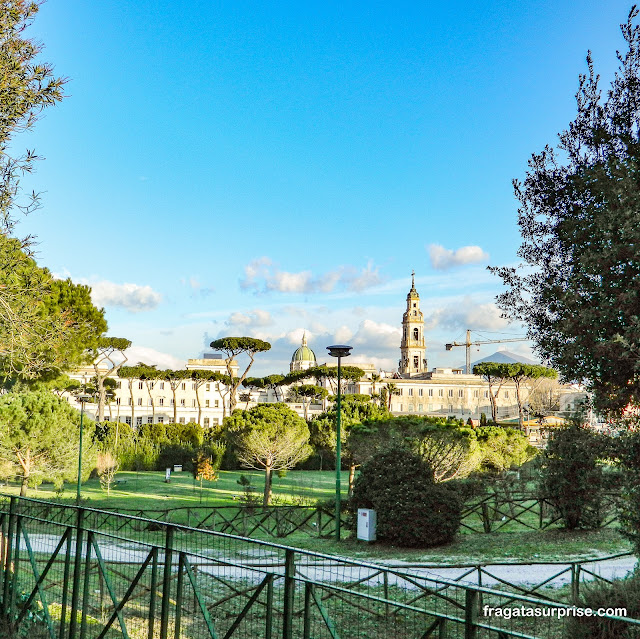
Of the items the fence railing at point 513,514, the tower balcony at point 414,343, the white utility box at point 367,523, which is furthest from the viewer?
the tower balcony at point 414,343

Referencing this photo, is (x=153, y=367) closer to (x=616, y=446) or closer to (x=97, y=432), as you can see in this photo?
(x=97, y=432)

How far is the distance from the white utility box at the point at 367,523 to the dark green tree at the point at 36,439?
19.0 meters

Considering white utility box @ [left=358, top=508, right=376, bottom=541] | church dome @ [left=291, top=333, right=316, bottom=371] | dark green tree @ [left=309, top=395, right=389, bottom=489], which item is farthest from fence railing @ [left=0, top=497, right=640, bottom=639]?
church dome @ [left=291, top=333, right=316, bottom=371]

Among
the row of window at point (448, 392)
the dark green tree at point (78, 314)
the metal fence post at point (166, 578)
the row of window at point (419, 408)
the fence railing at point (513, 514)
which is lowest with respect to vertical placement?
the fence railing at point (513, 514)

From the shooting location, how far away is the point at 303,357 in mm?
155125

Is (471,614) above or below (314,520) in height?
above

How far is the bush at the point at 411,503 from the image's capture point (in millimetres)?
16891

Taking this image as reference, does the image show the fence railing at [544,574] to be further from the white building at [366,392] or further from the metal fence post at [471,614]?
the white building at [366,392]

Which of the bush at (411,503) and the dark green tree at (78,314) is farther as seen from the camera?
the dark green tree at (78,314)

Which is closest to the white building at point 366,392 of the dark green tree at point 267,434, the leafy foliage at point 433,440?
the dark green tree at point 267,434

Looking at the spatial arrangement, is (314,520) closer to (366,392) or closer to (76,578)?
(76,578)

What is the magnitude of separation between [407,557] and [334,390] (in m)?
63.4

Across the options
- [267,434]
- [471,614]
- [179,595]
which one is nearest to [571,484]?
[179,595]

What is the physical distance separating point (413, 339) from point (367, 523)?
121208 mm
